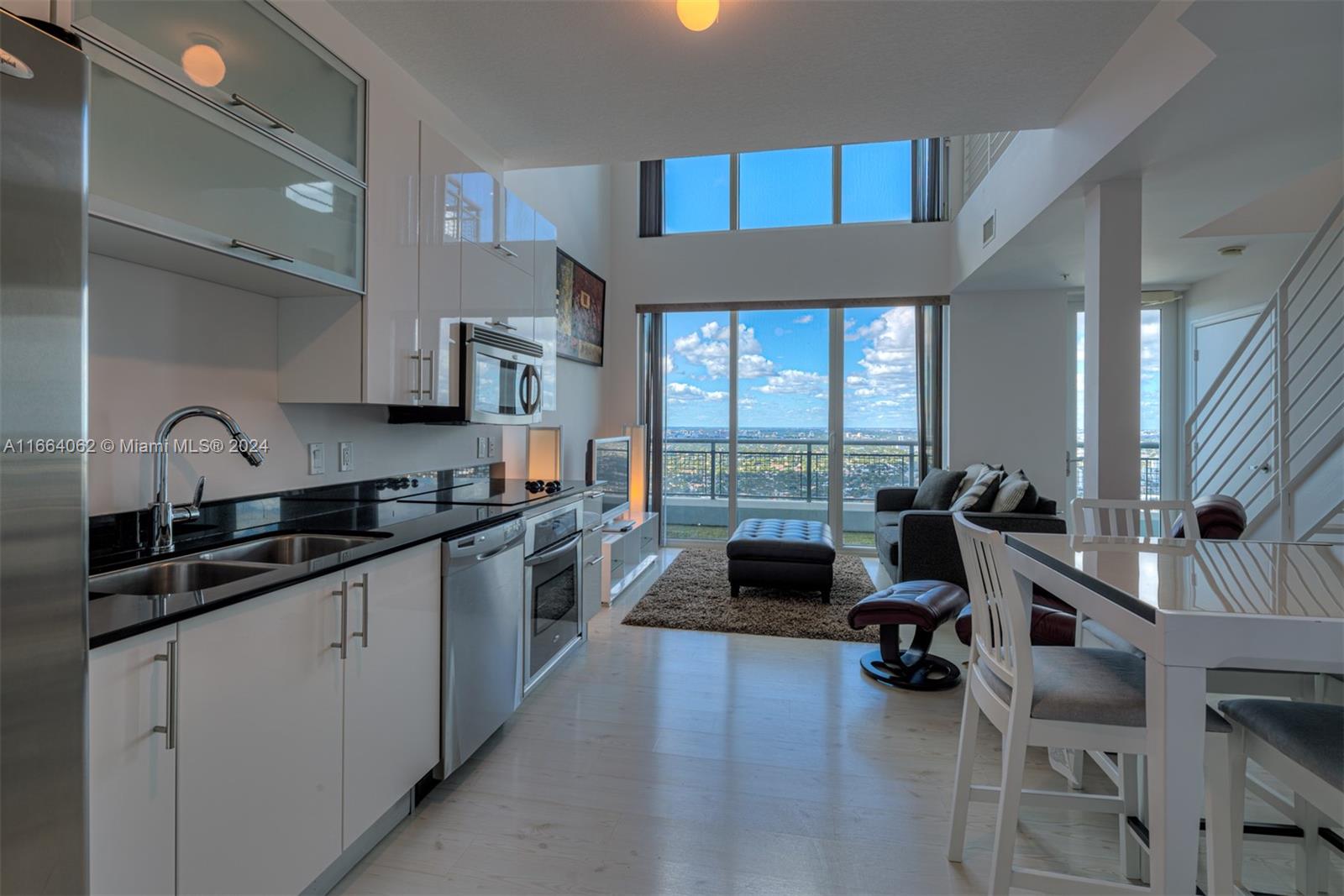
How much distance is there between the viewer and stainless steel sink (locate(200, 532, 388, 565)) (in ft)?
6.18

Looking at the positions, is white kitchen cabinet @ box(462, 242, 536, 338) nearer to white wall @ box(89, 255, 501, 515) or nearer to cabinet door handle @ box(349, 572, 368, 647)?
white wall @ box(89, 255, 501, 515)

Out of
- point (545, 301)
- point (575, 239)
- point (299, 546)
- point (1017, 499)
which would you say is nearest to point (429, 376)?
point (299, 546)

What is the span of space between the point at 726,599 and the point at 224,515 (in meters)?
3.08

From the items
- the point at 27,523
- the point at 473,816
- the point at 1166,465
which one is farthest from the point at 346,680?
the point at 1166,465

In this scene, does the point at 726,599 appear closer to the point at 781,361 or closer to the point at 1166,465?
the point at 781,361

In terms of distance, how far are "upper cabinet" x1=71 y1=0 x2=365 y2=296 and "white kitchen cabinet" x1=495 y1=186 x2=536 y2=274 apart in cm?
95

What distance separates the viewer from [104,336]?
1.60 metres

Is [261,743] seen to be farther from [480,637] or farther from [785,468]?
[785,468]

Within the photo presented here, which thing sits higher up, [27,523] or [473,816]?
[27,523]

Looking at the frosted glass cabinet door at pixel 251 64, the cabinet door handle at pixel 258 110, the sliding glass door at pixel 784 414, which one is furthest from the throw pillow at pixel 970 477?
the cabinet door handle at pixel 258 110

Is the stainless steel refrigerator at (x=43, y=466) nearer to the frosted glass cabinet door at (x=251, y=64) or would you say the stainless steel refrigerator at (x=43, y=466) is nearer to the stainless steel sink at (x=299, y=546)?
the frosted glass cabinet door at (x=251, y=64)

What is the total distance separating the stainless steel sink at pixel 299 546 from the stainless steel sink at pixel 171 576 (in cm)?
21

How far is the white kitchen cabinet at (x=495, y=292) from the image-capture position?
8.77 ft

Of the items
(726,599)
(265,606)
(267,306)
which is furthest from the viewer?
(726,599)
